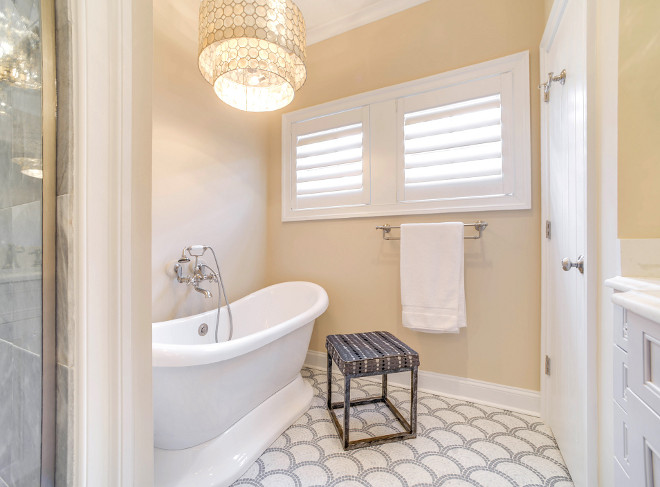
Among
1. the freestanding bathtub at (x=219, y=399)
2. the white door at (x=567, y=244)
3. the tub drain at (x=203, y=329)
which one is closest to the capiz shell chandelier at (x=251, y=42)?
the white door at (x=567, y=244)

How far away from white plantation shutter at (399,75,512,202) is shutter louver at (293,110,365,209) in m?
0.34

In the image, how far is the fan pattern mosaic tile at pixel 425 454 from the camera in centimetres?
124

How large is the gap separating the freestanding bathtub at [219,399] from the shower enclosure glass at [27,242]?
1.37 ft

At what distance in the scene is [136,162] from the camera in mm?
660

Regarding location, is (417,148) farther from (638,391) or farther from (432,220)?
(638,391)

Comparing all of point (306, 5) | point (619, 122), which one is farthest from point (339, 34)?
point (619, 122)

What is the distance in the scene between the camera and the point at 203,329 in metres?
1.87

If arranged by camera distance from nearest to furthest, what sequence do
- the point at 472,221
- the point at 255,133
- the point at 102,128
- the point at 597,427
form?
1. the point at 102,128
2. the point at 597,427
3. the point at 472,221
4. the point at 255,133

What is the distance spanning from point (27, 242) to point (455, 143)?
1990 mm

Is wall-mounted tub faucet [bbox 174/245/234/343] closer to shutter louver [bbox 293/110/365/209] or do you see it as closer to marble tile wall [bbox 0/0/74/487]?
shutter louver [bbox 293/110/365/209]

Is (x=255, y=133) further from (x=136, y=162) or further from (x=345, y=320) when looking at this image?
(x=136, y=162)

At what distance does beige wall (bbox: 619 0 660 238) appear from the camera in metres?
0.83

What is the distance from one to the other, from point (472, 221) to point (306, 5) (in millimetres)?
1891

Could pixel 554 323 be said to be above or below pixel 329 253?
below
